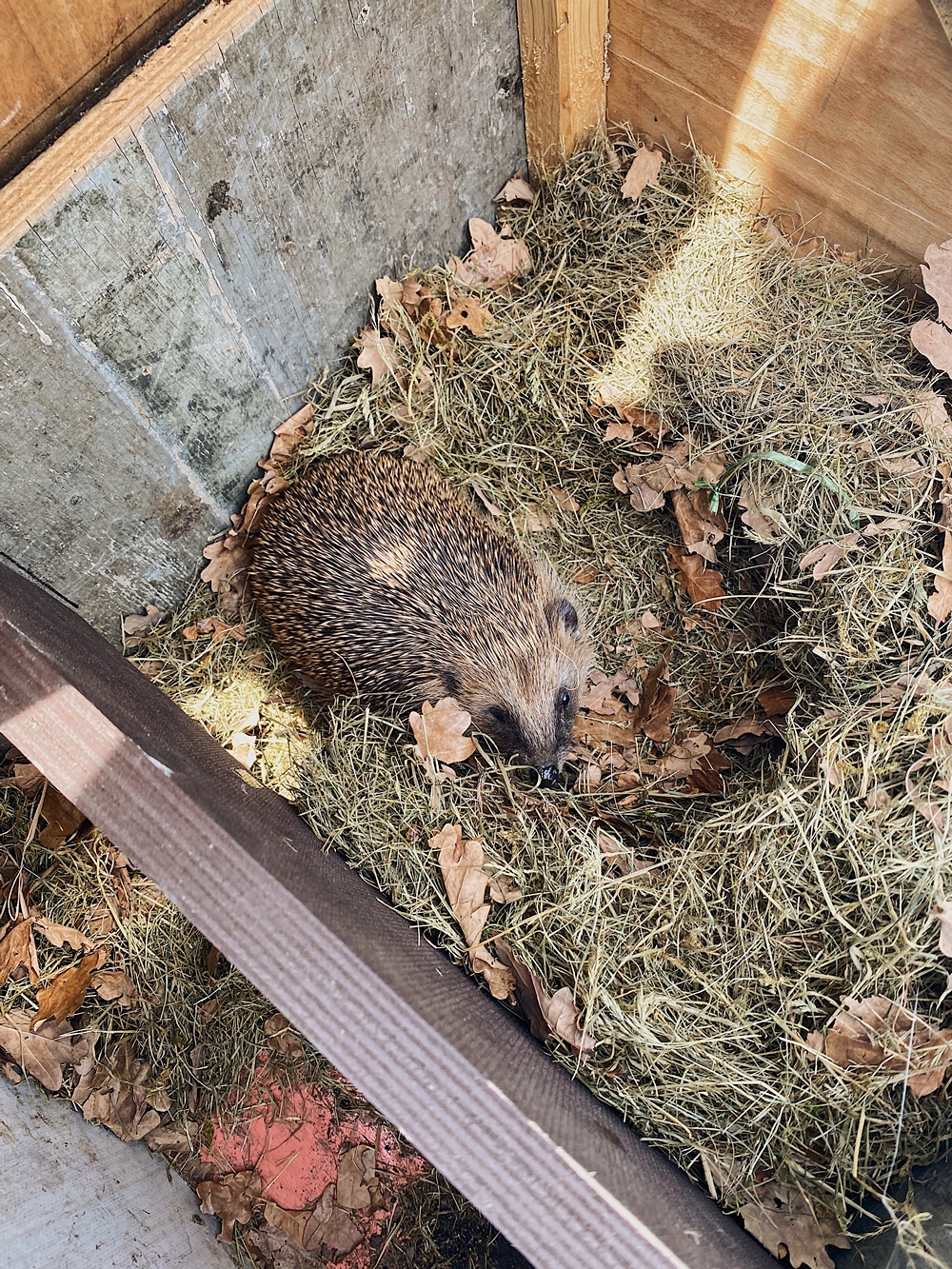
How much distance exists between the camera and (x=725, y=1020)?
3.02m

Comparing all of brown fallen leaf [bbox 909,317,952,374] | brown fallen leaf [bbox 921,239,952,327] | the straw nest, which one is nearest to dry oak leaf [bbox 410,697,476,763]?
the straw nest

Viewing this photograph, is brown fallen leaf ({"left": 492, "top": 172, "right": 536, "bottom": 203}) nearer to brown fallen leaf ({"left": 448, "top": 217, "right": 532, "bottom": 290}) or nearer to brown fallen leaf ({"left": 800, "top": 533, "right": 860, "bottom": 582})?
brown fallen leaf ({"left": 448, "top": 217, "right": 532, "bottom": 290})

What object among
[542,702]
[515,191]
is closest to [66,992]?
[542,702]

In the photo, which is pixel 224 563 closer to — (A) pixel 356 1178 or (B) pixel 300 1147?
(B) pixel 300 1147

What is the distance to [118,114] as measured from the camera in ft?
→ 9.26

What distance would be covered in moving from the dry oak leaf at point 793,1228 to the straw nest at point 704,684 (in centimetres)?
4

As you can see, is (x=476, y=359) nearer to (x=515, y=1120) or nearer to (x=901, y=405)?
(x=901, y=405)

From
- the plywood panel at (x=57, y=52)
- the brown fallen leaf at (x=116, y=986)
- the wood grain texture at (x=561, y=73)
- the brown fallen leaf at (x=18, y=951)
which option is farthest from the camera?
the wood grain texture at (x=561, y=73)

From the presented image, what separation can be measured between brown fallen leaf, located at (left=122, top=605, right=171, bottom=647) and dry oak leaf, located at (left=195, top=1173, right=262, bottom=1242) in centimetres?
226

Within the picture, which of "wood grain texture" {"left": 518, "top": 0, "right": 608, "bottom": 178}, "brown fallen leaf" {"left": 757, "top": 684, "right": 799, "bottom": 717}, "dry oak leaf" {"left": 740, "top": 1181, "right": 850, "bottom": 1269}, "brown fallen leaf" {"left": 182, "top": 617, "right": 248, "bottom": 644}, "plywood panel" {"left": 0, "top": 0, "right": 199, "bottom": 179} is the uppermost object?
"plywood panel" {"left": 0, "top": 0, "right": 199, "bottom": 179}

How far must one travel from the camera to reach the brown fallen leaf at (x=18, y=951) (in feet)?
11.6

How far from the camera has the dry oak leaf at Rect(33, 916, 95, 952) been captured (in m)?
3.62

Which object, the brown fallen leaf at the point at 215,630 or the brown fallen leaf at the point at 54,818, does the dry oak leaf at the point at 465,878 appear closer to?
the brown fallen leaf at the point at 215,630

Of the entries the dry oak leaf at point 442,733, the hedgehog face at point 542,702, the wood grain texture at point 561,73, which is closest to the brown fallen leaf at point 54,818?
the dry oak leaf at point 442,733
